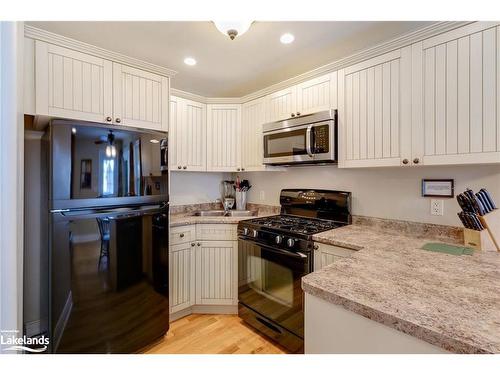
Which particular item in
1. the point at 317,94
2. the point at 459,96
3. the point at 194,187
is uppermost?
the point at 317,94

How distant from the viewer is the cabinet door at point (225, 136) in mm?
2773

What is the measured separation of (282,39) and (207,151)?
145 cm

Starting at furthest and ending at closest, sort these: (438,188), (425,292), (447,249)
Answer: (438,188) → (447,249) → (425,292)

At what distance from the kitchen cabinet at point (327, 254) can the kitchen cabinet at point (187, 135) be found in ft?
5.24

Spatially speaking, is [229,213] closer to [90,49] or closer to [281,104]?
[281,104]

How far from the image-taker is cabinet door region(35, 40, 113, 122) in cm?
150

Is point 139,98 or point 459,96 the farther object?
point 139,98

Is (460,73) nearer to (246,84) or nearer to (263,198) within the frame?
(246,84)

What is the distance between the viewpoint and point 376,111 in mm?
1736

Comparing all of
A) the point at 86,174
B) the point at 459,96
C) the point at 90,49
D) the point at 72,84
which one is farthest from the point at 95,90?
the point at 459,96

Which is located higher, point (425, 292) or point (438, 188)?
point (438, 188)

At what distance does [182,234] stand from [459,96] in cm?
232

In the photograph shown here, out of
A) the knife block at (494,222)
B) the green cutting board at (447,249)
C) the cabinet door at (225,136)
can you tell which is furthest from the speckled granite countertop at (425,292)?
the cabinet door at (225,136)

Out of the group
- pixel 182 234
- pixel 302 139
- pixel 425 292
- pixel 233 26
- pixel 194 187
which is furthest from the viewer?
pixel 194 187
